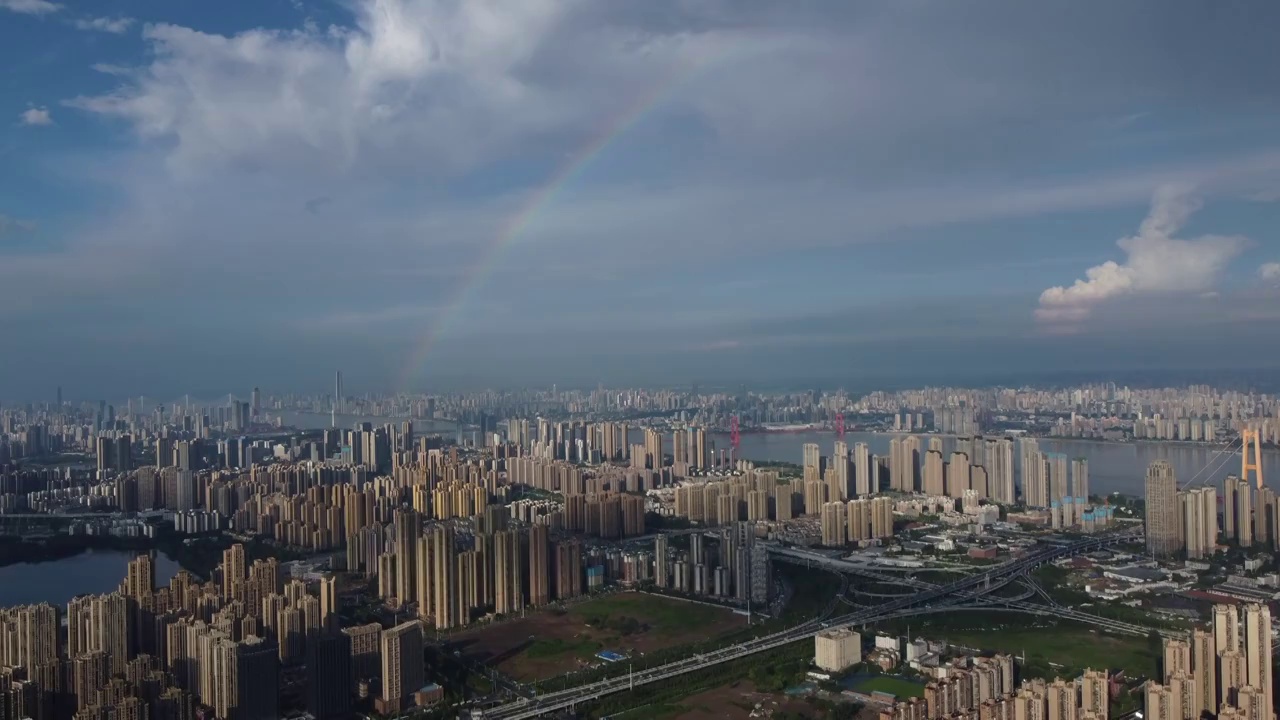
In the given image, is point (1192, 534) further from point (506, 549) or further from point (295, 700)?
point (295, 700)

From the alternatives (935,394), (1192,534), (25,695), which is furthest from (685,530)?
(935,394)

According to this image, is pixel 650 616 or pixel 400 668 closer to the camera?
pixel 400 668

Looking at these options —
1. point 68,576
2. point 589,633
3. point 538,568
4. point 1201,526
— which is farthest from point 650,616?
point 68,576

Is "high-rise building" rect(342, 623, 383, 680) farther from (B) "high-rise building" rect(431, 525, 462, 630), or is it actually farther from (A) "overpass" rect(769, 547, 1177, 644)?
(A) "overpass" rect(769, 547, 1177, 644)

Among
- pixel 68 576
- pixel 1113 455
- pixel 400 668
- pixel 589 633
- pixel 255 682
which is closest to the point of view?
pixel 255 682

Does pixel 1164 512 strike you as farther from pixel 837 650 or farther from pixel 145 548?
pixel 145 548

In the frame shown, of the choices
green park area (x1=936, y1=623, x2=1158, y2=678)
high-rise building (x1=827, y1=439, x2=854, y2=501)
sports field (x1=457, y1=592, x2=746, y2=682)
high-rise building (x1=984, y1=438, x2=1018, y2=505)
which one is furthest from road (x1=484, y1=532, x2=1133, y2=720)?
high-rise building (x1=827, y1=439, x2=854, y2=501)

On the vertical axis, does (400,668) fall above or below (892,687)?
above

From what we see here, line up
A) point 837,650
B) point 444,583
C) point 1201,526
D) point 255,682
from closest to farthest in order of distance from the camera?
point 255,682
point 837,650
point 444,583
point 1201,526
